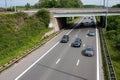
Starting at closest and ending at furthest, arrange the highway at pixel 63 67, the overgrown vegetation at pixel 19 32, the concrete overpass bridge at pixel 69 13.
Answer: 1. the highway at pixel 63 67
2. the overgrown vegetation at pixel 19 32
3. the concrete overpass bridge at pixel 69 13

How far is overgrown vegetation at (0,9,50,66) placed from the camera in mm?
39656

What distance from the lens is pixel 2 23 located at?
177ft

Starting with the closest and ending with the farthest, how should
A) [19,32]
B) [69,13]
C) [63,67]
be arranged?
[63,67] < [19,32] < [69,13]

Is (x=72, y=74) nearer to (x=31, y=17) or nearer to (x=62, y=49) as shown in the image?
(x=62, y=49)

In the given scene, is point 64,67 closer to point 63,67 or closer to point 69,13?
point 63,67

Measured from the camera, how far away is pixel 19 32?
2114 inches

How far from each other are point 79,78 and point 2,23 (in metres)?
33.3

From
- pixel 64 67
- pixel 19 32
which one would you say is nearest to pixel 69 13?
pixel 19 32

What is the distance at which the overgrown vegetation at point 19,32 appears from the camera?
3966 cm

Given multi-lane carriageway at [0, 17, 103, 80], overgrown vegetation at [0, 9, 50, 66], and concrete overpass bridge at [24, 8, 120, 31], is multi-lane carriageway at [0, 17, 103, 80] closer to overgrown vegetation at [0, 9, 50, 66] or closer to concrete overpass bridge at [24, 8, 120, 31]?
overgrown vegetation at [0, 9, 50, 66]

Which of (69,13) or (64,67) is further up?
(69,13)

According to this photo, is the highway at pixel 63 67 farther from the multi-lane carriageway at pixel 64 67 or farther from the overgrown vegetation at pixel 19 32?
the overgrown vegetation at pixel 19 32

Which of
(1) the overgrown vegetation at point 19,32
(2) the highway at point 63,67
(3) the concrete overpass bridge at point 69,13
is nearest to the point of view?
(2) the highway at point 63,67

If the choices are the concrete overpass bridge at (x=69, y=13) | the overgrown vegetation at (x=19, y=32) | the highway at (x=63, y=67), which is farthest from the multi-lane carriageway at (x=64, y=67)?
the concrete overpass bridge at (x=69, y=13)
